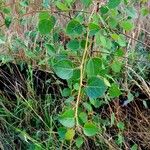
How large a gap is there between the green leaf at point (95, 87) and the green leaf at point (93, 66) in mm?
27

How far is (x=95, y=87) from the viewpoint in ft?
3.49

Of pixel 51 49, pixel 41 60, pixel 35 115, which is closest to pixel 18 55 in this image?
pixel 41 60

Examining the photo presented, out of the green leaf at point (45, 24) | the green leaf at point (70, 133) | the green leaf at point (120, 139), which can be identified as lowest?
the green leaf at point (120, 139)

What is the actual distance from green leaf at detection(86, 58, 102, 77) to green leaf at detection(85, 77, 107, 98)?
3 cm

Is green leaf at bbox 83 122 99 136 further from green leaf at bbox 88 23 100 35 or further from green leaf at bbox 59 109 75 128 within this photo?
green leaf at bbox 88 23 100 35

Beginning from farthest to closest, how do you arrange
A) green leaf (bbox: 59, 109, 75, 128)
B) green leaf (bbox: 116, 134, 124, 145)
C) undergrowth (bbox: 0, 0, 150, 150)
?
green leaf (bbox: 116, 134, 124, 145) → undergrowth (bbox: 0, 0, 150, 150) → green leaf (bbox: 59, 109, 75, 128)

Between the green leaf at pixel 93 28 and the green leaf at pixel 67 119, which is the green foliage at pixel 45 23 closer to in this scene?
the green leaf at pixel 93 28

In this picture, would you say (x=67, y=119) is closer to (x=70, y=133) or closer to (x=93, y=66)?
(x=70, y=133)

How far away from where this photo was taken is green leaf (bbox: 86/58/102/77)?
1.09 metres

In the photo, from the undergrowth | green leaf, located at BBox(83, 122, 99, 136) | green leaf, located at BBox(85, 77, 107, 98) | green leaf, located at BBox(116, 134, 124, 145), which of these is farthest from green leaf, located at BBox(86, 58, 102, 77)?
green leaf, located at BBox(116, 134, 124, 145)

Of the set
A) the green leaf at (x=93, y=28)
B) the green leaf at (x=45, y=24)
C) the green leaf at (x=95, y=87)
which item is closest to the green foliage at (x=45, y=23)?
the green leaf at (x=45, y=24)

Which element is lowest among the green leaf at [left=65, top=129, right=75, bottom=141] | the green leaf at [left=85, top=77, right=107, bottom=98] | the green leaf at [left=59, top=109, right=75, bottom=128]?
the green leaf at [left=65, top=129, right=75, bottom=141]

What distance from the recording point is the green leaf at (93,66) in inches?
43.0

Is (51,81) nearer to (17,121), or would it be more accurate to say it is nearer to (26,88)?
(26,88)
